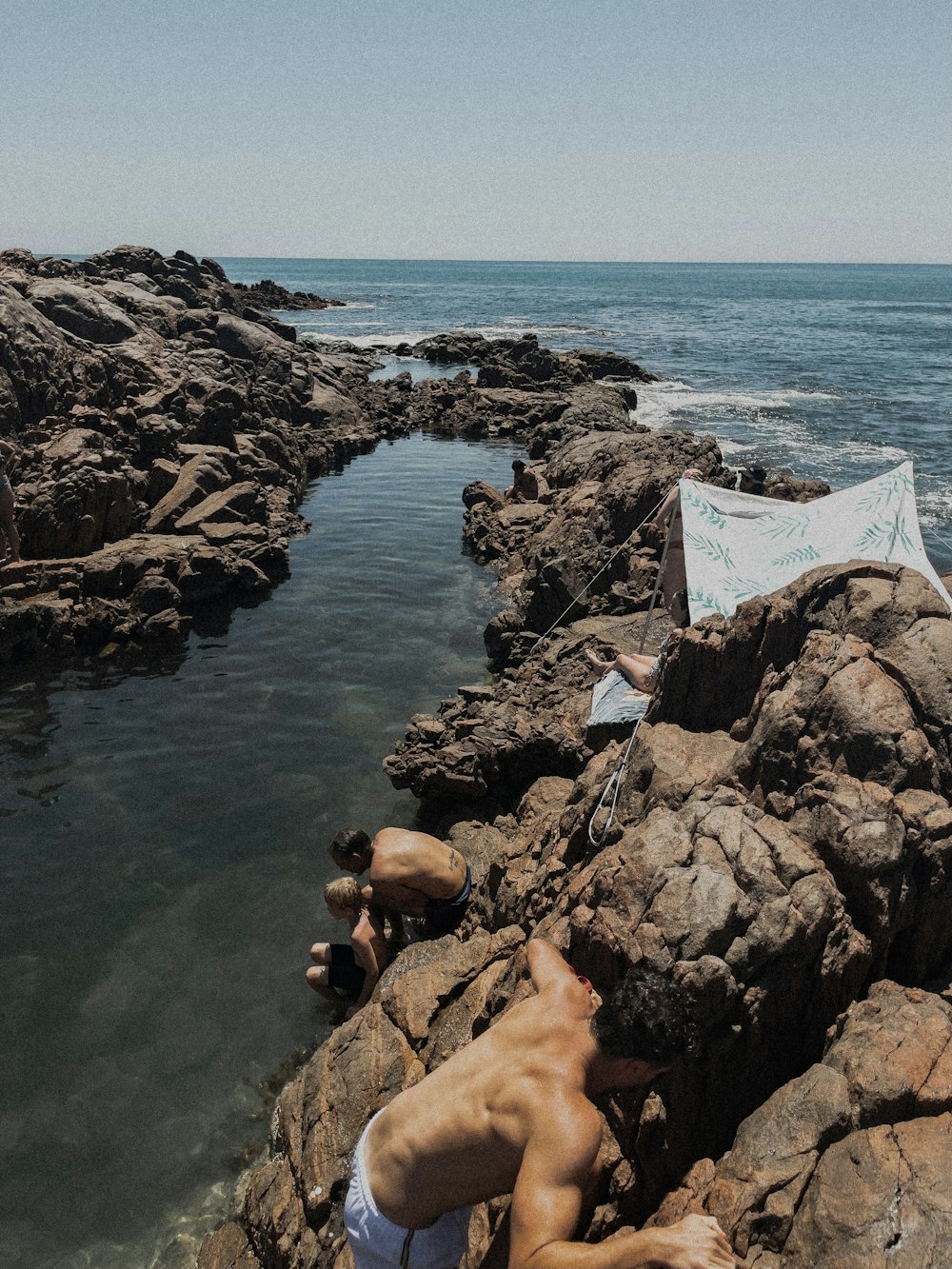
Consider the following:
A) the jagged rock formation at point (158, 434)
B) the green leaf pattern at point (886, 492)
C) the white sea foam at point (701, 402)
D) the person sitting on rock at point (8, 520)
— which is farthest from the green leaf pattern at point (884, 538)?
the white sea foam at point (701, 402)

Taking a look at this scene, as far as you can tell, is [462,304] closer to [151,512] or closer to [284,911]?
[151,512]

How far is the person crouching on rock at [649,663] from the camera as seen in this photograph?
8452 millimetres

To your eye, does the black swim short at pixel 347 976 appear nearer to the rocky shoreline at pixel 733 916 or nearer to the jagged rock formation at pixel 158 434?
the rocky shoreline at pixel 733 916

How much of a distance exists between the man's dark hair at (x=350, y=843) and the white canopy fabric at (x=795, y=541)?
408 centimetres

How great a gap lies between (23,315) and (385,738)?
21.7 m

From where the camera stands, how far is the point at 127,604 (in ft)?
52.3

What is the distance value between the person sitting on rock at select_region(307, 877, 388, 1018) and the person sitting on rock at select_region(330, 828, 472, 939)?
0.16 metres

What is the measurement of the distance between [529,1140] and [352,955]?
4644 mm

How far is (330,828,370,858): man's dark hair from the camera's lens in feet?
24.2

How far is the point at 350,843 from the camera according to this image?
7379mm

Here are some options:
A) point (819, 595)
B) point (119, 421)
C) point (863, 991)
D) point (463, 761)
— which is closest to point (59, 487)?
point (119, 421)

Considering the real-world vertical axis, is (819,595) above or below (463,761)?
above

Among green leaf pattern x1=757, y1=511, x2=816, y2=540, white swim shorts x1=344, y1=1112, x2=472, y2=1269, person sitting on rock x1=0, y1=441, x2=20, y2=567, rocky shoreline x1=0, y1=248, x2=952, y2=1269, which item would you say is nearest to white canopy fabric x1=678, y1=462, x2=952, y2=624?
green leaf pattern x1=757, y1=511, x2=816, y2=540

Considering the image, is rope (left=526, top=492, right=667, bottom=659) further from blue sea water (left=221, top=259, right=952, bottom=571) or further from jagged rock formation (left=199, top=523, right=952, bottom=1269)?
jagged rock formation (left=199, top=523, right=952, bottom=1269)
